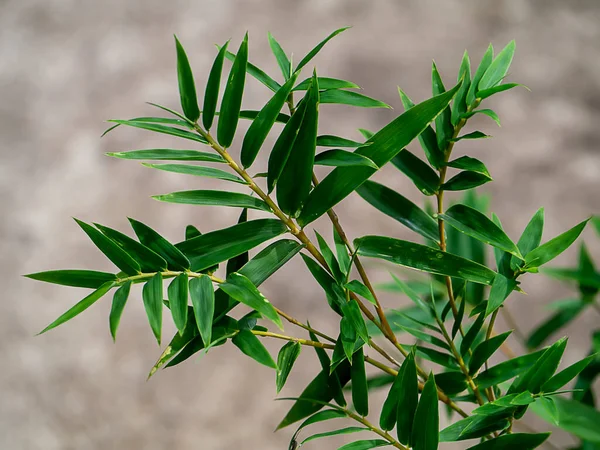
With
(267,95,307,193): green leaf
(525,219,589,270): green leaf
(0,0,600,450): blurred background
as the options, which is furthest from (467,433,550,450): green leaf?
(0,0,600,450): blurred background

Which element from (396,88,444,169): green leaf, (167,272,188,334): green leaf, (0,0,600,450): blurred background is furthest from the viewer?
(0,0,600,450): blurred background

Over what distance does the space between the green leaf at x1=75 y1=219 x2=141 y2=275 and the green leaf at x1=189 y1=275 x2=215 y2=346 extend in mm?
37

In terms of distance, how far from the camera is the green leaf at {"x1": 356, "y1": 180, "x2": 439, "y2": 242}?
1.64ft

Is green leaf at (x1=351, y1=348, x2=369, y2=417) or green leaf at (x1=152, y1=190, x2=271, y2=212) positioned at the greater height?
green leaf at (x1=152, y1=190, x2=271, y2=212)

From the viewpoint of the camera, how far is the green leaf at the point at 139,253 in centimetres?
42

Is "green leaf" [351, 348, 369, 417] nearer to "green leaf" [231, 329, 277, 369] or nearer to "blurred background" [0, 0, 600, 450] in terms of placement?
"green leaf" [231, 329, 277, 369]

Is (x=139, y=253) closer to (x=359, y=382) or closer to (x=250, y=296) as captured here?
(x=250, y=296)

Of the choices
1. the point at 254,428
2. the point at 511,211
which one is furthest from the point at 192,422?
the point at 511,211

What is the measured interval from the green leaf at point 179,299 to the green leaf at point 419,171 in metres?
0.19

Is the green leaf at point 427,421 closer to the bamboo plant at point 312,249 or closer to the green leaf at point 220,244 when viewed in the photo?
the bamboo plant at point 312,249

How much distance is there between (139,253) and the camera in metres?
0.42

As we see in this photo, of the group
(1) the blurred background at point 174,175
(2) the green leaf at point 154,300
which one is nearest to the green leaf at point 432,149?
(2) the green leaf at point 154,300

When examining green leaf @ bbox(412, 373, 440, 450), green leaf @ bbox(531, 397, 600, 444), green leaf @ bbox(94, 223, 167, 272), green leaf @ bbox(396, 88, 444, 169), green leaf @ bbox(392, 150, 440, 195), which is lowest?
green leaf @ bbox(531, 397, 600, 444)

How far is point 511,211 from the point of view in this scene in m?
1.53
